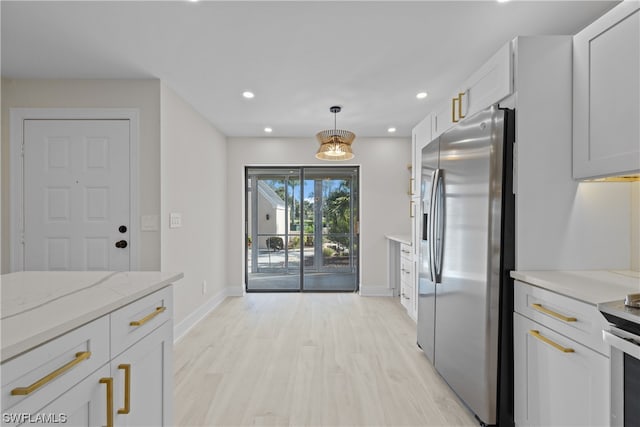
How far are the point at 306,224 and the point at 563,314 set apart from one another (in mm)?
3823

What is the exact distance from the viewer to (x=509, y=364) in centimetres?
161

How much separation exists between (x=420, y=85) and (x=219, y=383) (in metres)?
2.98

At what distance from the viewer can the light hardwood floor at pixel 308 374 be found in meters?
1.85

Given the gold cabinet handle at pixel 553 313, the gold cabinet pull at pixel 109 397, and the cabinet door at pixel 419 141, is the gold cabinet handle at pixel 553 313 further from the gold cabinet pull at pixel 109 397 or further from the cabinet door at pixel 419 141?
the cabinet door at pixel 419 141

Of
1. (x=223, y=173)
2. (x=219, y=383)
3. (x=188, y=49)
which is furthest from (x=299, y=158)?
(x=219, y=383)

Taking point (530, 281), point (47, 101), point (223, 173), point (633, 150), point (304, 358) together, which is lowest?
point (304, 358)

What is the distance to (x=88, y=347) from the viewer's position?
35.0 inches

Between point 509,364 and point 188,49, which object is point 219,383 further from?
point 188,49

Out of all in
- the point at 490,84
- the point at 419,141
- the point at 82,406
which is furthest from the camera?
the point at 419,141

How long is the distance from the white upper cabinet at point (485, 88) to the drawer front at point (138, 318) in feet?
6.70

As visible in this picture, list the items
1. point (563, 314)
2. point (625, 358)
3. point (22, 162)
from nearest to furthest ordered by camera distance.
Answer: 1. point (625, 358)
2. point (563, 314)
3. point (22, 162)

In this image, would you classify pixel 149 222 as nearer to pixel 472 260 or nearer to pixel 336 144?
pixel 336 144

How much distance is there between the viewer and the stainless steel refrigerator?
1.62 meters

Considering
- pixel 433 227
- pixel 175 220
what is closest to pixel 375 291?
pixel 433 227
